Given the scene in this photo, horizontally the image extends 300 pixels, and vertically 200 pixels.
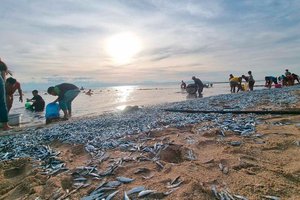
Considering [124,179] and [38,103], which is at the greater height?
[38,103]

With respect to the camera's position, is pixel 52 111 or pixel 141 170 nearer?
pixel 141 170

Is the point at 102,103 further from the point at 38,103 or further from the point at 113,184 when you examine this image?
the point at 113,184

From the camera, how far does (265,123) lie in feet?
29.0

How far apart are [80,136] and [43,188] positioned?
13.7 feet

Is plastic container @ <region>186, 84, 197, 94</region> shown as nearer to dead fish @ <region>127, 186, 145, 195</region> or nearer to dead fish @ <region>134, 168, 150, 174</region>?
dead fish @ <region>134, 168, 150, 174</region>

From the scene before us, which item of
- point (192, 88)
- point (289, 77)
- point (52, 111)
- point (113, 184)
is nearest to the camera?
point (113, 184)

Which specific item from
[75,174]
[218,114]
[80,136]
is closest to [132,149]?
[75,174]

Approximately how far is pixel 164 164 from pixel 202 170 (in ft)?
2.88

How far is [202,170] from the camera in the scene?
16.8ft

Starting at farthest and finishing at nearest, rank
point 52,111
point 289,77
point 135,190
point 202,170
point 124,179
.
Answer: point 289,77 < point 52,111 < point 202,170 < point 124,179 < point 135,190

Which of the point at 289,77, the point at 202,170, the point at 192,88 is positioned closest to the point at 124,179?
the point at 202,170

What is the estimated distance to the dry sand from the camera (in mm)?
4354

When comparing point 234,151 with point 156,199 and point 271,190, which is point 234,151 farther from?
point 156,199

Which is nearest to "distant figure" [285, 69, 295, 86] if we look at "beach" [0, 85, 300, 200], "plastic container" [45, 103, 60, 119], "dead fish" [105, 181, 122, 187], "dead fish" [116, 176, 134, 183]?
"beach" [0, 85, 300, 200]
